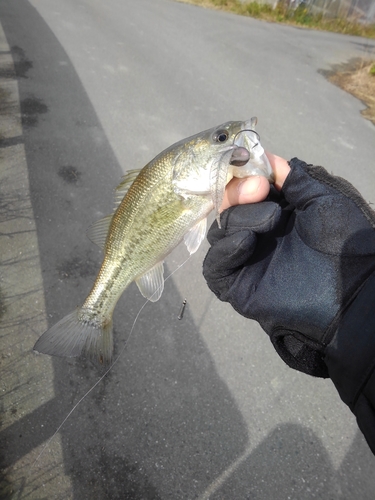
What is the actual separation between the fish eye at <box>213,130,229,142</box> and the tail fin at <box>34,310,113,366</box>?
4.12 feet

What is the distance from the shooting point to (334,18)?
16359mm

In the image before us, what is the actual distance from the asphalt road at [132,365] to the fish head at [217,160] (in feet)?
6.07

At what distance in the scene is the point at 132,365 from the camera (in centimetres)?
325

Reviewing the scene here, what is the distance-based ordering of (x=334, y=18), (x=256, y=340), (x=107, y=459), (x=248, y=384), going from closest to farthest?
(x=107, y=459) → (x=248, y=384) → (x=256, y=340) → (x=334, y=18)

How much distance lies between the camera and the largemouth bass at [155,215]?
2.00 metres

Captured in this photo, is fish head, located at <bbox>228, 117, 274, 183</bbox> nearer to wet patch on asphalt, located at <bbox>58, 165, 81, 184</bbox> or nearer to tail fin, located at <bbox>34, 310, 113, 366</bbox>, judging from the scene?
tail fin, located at <bbox>34, 310, 113, 366</bbox>

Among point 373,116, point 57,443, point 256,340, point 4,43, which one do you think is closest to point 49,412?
point 57,443

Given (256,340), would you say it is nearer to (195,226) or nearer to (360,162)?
(195,226)

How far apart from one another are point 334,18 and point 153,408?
1873 centimetres

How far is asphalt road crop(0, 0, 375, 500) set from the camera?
2.77 m

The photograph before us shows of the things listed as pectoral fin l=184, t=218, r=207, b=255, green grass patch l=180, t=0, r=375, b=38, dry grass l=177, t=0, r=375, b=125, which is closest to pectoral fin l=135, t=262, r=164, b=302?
pectoral fin l=184, t=218, r=207, b=255

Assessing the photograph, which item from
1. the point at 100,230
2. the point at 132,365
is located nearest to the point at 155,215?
the point at 100,230

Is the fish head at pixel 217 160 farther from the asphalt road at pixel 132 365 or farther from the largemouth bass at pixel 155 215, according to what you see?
the asphalt road at pixel 132 365

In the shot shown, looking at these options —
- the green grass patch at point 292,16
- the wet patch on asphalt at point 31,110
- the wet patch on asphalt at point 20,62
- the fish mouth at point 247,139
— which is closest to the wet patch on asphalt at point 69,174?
the wet patch on asphalt at point 31,110
